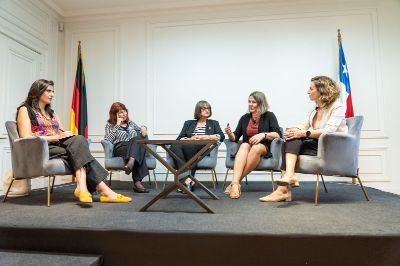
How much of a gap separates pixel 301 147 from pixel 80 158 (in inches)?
73.3

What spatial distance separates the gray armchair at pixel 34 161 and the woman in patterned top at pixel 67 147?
0.07m

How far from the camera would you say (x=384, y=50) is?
4340 mm

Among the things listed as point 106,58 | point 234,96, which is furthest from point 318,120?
point 106,58

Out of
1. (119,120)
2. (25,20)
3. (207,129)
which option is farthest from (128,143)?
(25,20)

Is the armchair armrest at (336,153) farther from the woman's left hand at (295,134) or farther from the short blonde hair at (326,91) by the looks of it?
the short blonde hair at (326,91)

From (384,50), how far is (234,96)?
2.27 metres

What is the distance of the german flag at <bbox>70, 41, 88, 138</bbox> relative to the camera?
4723mm

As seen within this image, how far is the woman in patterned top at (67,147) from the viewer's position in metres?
2.44

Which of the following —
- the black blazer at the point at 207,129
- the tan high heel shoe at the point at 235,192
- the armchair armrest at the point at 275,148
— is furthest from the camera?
the black blazer at the point at 207,129

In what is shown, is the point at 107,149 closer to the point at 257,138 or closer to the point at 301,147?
the point at 257,138

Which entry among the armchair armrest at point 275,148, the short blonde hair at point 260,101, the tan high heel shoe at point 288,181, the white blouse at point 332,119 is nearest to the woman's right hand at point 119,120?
the short blonde hair at point 260,101

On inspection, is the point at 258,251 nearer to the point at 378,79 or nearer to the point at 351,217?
the point at 351,217

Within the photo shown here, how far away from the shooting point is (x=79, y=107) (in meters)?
4.79

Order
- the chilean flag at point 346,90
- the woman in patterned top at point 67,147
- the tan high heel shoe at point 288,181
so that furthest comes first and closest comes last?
the chilean flag at point 346,90, the woman in patterned top at point 67,147, the tan high heel shoe at point 288,181
